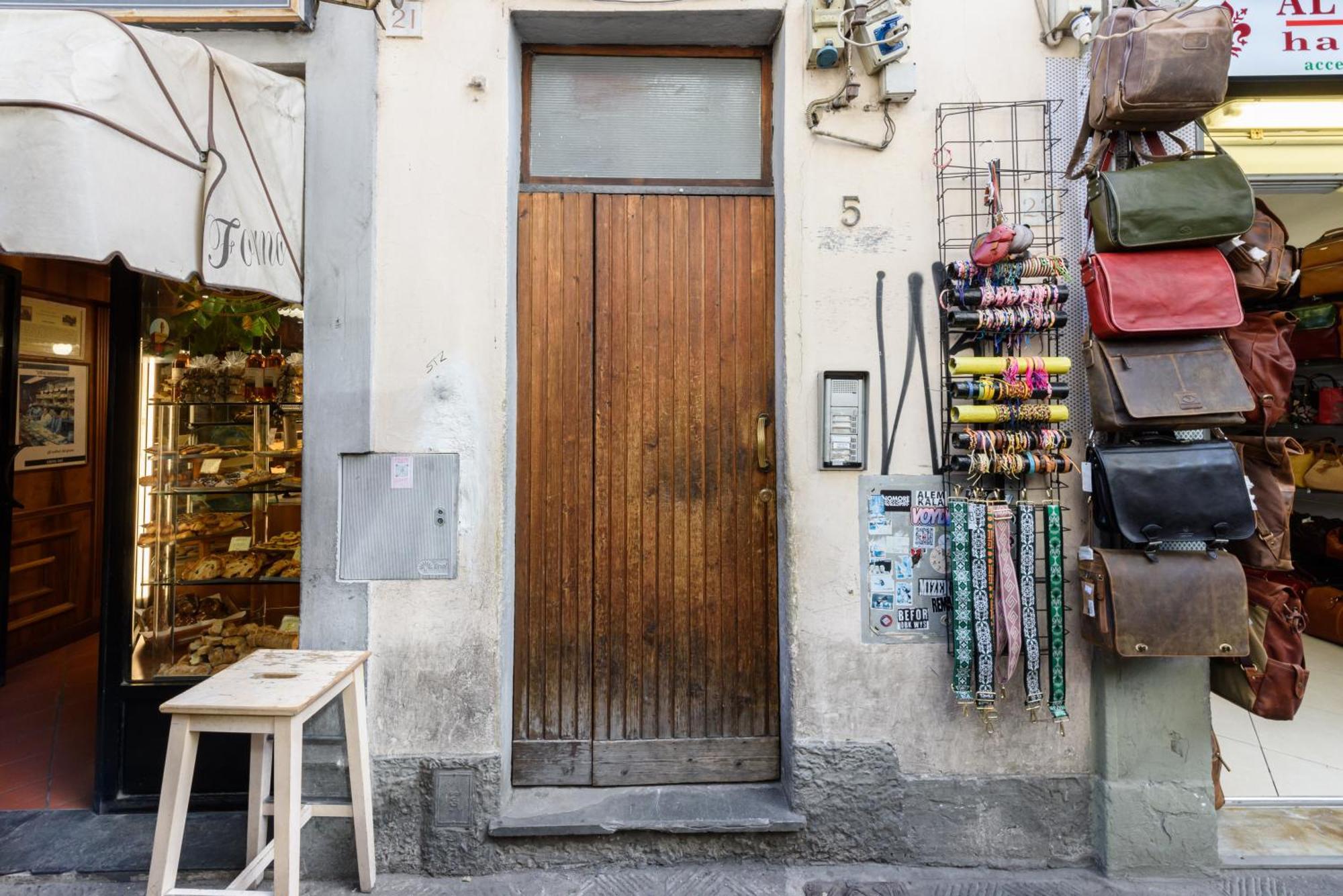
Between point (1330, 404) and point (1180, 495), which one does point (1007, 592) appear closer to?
point (1180, 495)

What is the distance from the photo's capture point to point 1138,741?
2.89m

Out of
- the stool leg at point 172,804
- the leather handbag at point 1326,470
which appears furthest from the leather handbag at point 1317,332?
the stool leg at point 172,804

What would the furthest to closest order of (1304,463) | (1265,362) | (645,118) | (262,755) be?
(1304,463) → (645,118) → (1265,362) → (262,755)

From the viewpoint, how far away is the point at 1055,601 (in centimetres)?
288

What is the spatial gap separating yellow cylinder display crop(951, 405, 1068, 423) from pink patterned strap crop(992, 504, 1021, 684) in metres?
0.39

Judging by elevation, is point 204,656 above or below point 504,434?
below

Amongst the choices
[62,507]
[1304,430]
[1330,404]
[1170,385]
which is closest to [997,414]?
[1170,385]

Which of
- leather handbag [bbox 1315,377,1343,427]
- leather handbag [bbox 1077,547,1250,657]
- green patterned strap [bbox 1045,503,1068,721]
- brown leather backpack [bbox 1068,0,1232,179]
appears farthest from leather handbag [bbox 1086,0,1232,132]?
leather handbag [bbox 1315,377,1343,427]

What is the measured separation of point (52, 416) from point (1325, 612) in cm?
1061

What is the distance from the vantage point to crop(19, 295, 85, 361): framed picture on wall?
4945 millimetres

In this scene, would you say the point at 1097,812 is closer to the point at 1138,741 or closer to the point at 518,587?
the point at 1138,741

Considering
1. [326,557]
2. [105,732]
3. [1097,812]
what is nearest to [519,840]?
[326,557]

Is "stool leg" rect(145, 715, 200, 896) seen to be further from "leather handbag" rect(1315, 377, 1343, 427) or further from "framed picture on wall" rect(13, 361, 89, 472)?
"leather handbag" rect(1315, 377, 1343, 427)

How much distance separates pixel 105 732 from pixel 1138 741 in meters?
4.94
